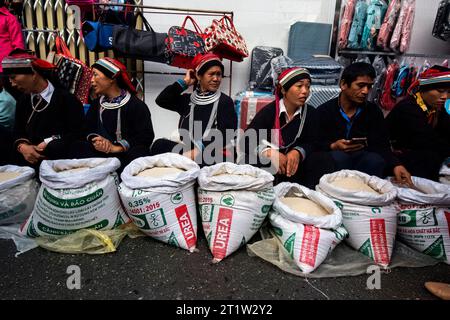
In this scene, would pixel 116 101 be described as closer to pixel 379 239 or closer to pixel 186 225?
pixel 186 225

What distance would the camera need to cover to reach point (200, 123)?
7.06 feet

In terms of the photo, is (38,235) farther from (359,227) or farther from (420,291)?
(420,291)

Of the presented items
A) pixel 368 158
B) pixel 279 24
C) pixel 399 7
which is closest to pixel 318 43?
pixel 279 24

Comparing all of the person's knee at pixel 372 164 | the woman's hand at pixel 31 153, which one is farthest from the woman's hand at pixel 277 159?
the woman's hand at pixel 31 153

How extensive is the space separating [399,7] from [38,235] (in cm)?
363

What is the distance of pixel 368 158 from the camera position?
1.86m

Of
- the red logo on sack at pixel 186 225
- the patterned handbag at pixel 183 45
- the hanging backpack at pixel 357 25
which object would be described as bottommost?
the red logo on sack at pixel 186 225

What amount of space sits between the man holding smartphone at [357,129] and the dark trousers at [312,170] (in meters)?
0.09

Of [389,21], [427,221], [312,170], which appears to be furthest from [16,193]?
[389,21]

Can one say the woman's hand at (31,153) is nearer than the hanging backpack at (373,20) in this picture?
Yes

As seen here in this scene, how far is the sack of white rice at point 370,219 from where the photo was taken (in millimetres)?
1473

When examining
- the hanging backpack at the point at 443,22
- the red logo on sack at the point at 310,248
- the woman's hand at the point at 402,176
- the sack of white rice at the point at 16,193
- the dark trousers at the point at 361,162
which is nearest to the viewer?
the red logo on sack at the point at 310,248

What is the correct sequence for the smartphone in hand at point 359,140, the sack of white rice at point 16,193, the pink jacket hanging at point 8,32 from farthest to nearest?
the pink jacket hanging at point 8,32 < the smartphone in hand at point 359,140 < the sack of white rice at point 16,193

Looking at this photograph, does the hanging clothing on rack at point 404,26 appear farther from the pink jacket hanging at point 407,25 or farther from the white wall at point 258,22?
the white wall at point 258,22
